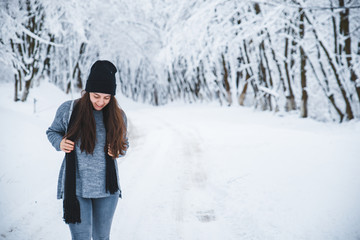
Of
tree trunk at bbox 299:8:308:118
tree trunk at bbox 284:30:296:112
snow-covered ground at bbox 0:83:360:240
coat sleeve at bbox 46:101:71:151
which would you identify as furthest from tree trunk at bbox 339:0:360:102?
coat sleeve at bbox 46:101:71:151

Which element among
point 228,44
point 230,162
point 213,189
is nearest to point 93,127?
point 213,189

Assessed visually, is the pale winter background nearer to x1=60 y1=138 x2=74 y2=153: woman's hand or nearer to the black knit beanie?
x1=60 y1=138 x2=74 y2=153: woman's hand

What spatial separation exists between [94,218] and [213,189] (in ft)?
8.42

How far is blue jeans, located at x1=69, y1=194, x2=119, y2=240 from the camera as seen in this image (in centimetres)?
180

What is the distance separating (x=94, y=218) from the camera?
1.94 m

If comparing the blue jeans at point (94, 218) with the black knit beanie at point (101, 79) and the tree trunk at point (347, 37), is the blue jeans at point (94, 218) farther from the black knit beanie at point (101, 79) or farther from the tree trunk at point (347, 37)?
the tree trunk at point (347, 37)

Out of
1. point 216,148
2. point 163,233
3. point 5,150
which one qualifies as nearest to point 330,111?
point 216,148

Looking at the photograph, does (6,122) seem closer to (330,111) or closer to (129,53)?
(330,111)

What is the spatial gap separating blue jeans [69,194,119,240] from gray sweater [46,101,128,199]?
0.09 metres

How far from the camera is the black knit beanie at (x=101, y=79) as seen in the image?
72.0 inches

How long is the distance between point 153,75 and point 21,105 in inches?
691

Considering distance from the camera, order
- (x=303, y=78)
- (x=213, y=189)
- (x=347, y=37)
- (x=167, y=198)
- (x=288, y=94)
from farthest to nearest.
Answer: (x=288, y=94) → (x=303, y=78) → (x=347, y=37) → (x=213, y=189) → (x=167, y=198)

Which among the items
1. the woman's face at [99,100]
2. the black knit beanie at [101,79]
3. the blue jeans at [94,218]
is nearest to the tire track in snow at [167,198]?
the blue jeans at [94,218]

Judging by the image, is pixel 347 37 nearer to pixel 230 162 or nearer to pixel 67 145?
pixel 230 162
